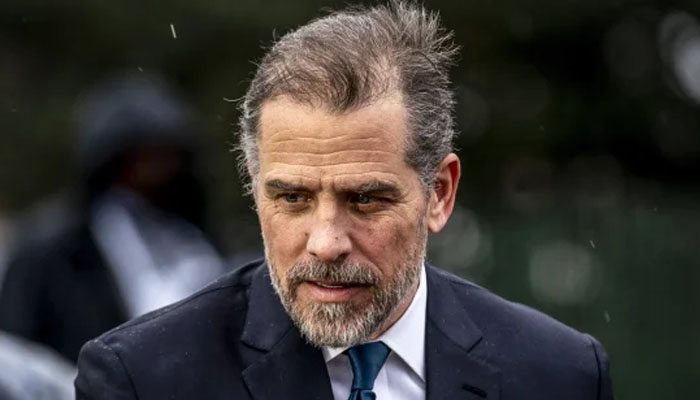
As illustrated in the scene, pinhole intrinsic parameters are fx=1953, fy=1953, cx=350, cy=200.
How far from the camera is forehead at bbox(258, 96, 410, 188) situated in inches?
182

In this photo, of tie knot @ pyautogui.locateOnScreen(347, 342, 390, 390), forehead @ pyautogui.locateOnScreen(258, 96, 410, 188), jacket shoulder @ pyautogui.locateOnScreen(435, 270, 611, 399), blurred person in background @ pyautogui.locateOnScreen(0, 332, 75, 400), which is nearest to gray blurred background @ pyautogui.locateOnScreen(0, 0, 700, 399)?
blurred person in background @ pyautogui.locateOnScreen(0, 332, 75, 400)

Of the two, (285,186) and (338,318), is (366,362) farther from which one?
(285,186)

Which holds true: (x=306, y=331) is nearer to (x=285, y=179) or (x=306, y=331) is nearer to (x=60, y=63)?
(x=285, y=179)

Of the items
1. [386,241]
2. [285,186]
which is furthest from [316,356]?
[285,186]

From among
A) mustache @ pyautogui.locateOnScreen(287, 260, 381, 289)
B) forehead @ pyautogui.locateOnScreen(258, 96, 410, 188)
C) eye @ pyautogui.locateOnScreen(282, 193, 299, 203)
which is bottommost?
mustache @ pyautogui.locateOnScreen(287, 260, 381, 289)

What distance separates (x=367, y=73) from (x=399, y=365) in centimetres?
74

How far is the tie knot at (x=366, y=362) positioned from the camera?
4.74 m

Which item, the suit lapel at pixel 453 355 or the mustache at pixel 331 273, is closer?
the mustache at pixel 331 273

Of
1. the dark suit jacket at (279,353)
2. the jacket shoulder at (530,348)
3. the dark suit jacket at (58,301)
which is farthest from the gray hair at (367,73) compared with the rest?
the dark suit jacket at (58,301)

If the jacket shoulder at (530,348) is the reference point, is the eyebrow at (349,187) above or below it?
above

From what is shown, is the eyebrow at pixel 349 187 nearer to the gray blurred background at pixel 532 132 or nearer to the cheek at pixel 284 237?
the cheek at pixel 284 237

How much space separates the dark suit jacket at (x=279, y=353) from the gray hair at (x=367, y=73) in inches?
13.4

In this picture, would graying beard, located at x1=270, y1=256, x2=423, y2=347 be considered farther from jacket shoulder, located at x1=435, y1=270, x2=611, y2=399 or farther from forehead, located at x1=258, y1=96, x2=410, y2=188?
jacket shoulder, located at x1=435, y1=270, x2=611, y2=399

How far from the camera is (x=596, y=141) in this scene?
15766 millimetres
